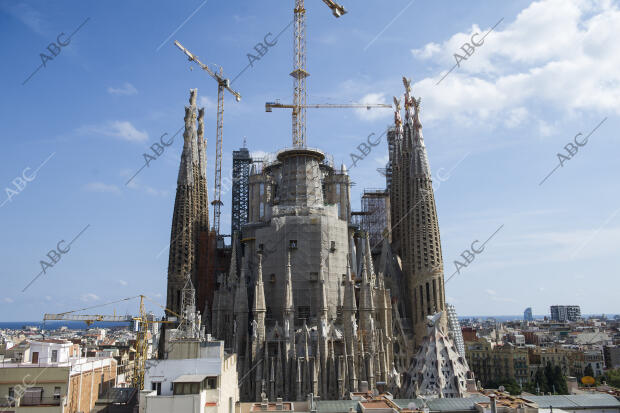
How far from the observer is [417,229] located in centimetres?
6481

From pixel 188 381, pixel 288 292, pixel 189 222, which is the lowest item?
pixel 188 381

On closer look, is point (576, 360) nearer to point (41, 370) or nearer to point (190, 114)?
point (190, 114)

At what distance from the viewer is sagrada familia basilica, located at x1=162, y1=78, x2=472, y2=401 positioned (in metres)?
50.2

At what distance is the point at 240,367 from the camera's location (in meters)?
51.6

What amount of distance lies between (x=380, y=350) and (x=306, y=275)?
11075 mm

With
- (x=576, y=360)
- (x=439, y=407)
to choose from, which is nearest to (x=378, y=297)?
(x=439, y=407)

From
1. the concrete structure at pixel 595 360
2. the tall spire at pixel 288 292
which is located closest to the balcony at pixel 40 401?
the tall spire at pixel 288 292

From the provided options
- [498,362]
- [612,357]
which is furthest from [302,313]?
[612,357]

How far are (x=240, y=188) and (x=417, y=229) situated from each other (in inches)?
1446

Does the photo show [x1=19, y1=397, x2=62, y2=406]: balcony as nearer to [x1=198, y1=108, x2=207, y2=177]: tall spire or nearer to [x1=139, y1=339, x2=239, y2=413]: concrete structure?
[x1=139, y1=339, x2=239, y2=413]: concrete structure

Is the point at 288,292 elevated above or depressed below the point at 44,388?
above

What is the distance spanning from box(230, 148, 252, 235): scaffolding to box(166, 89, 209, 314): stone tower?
Answer: 49.7ft

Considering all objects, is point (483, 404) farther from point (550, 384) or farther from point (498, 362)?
point (498, 362)

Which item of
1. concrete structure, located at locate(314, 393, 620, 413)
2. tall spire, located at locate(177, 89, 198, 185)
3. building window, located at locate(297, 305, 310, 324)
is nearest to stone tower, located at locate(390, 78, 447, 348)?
building window, located at locate(297, 305, 310, 324)
